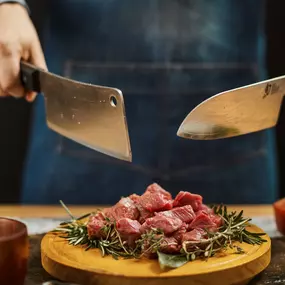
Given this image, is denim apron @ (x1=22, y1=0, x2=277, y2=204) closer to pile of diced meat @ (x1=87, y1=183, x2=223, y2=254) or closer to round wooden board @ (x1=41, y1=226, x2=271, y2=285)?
pile of diced meat @ (x1=87, y1=183, x2=223, y2=254)

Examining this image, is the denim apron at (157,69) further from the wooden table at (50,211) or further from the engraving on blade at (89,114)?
the engraving on blade at (89,114)

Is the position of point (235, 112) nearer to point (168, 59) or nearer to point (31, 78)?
point (31, 78)

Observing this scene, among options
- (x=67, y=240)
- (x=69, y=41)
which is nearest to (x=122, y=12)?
(x=69, y=41)

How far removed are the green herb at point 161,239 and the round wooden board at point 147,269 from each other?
0.02 meters

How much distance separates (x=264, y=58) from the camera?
2.63 m

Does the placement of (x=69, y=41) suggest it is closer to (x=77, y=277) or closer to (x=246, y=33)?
(x=246, y=33)

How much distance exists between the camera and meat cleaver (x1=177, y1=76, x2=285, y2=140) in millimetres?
1428

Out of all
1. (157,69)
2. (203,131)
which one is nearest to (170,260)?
(203,131)

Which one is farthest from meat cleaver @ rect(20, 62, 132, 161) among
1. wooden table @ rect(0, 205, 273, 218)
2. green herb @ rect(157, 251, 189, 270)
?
wooden table @ rect(0, 205, 273, 218)

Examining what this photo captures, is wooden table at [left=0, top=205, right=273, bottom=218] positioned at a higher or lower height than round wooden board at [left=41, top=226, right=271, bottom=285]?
lower

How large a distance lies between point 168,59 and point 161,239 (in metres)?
1.36

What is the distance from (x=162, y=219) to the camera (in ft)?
4.56

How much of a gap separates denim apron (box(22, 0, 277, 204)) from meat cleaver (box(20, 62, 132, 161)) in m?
0.80

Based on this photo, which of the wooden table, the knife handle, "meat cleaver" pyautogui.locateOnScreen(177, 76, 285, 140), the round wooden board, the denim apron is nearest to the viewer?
the round wooden board
